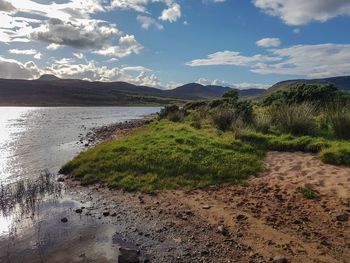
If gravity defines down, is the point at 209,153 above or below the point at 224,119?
below

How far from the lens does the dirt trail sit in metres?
8.02

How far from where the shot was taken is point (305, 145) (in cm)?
1659

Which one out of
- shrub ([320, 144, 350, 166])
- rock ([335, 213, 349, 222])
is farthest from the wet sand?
shrub ([320, 144, 350, 166])

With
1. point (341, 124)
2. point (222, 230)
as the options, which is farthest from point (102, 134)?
point (222, 230)

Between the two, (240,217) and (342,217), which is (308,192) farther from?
(240,217)

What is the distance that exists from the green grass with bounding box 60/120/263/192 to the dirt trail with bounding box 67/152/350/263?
30.6 inches

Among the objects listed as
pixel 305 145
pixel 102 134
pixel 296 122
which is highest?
pixel 296 122

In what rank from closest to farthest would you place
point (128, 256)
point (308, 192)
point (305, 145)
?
point (128, 256), point (308, 192), point (305, 145)

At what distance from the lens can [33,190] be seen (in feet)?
46.1

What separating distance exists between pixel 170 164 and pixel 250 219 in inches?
229

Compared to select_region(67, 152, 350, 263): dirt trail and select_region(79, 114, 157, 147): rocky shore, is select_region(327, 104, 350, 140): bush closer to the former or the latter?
select_region(67, 152, 350, 263): dirt trail

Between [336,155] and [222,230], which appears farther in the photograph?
[336,155]

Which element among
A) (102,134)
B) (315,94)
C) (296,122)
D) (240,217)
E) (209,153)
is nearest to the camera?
(240,217)

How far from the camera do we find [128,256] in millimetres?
7902
